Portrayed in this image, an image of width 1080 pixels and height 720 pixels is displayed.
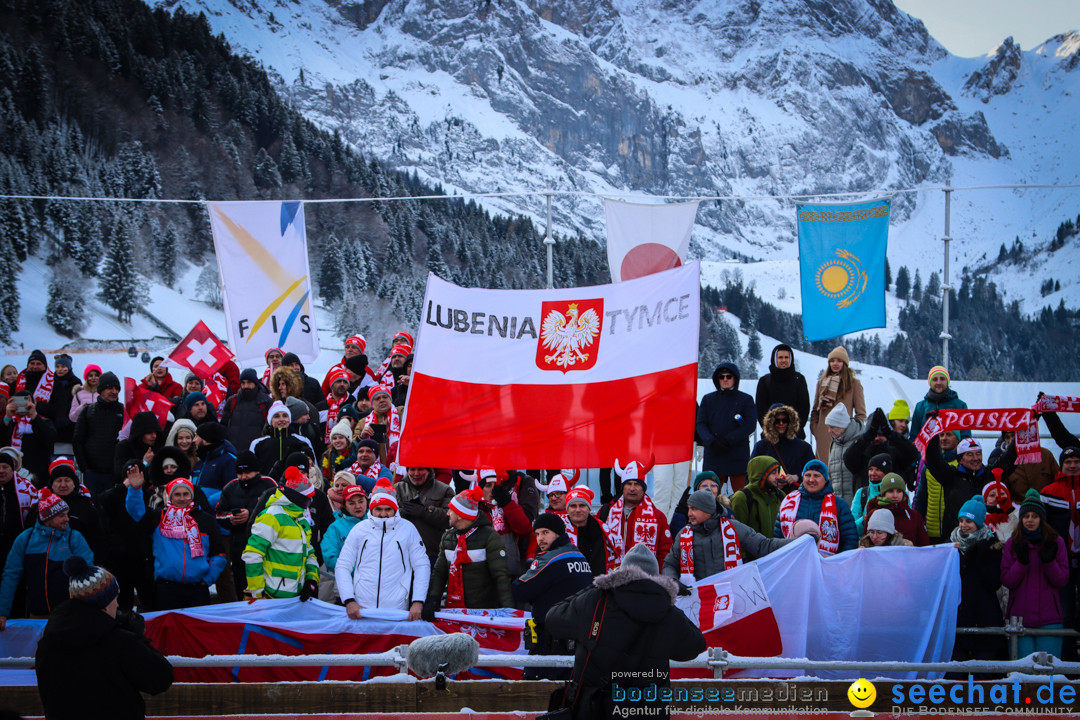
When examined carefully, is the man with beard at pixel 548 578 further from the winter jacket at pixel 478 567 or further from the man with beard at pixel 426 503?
→ the man with beard at pixel 426 503

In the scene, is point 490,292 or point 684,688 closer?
point 684,688

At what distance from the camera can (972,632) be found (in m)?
6.40

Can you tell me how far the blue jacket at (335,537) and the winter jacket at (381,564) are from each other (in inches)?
12.9

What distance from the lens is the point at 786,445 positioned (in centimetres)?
844

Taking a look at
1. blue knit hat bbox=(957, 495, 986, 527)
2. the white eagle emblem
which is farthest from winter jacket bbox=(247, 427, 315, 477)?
blue knit hat bbox=(957, 495, 986, 527)

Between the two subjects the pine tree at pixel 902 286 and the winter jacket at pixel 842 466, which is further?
the pine tree at pixel 902 286

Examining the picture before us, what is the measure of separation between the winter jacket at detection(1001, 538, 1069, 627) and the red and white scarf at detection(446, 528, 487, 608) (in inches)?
133

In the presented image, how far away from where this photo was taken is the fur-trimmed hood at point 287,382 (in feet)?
31.6

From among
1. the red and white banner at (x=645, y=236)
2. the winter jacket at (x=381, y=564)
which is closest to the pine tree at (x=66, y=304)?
the red and white banner at (x=645, y=236)

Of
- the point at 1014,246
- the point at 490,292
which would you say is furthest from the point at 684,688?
the point at 1014,246

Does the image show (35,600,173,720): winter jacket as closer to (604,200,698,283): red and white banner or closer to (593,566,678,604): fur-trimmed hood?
(593,566,678,604): fur-trimmed hood

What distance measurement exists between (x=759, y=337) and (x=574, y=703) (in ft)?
98.4

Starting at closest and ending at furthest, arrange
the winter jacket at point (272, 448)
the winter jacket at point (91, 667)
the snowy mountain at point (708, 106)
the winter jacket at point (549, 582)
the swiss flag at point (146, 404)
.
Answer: the winter jacket at point (91, 667) → the winter jacket at point (549, 582) → the winter jacket at point (272, 448) → the swiss flag at point (146, 404) → the snowy mountain at point (708, 106)

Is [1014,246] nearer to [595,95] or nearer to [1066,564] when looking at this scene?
[595,95]
